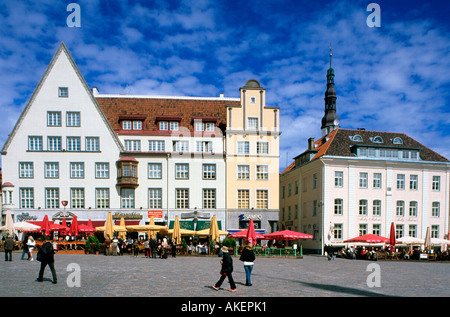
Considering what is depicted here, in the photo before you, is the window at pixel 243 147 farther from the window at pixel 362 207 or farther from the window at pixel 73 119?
the window at pixel 73 119

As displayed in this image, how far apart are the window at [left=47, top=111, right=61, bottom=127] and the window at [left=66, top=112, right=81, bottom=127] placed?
0.96 m

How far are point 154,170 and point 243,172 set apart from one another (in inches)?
393

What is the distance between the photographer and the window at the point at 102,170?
1836 inches

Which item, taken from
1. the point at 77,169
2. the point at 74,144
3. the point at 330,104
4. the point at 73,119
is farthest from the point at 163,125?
the point at 330,104

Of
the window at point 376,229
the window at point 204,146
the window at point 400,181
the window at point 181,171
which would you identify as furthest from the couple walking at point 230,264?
the window at point 400,181

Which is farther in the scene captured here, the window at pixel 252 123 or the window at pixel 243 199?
the window at pixel 252 123

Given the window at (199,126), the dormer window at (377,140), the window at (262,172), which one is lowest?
the window at (262,172)

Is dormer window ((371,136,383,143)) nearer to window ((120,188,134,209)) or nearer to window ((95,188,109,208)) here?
window ((120,188,134,209))

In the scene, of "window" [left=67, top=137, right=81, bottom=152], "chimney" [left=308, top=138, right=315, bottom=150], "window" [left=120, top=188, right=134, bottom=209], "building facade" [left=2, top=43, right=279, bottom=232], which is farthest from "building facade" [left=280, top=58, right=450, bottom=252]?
"window" [left=67, top=137, right=81, bottom=152]

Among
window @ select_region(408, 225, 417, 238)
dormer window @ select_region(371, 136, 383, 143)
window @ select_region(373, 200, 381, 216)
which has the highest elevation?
dormer window @ select_region(371, 136, 383, 143)

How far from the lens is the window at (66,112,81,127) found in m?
46.7

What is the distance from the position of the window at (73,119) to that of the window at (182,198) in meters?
13.2

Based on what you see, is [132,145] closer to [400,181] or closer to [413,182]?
[400,181]
